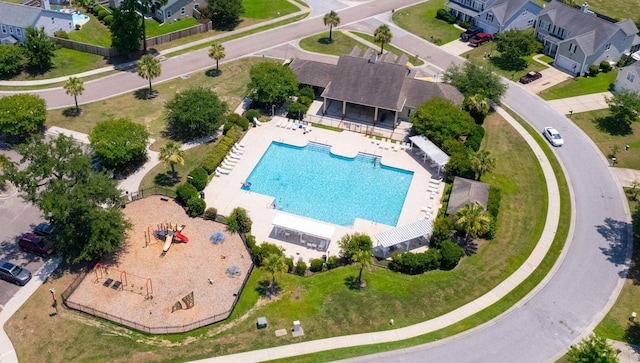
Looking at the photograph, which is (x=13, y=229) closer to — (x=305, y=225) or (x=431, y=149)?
(x=305, y=225)

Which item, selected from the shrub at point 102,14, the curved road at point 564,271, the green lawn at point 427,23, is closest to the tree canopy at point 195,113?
the curved road at point 564,271

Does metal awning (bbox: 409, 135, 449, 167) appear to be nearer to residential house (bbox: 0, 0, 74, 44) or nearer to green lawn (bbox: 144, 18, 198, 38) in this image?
green lawn (bbox: 144, 18, 198, 38)

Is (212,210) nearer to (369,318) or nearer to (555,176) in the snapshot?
(369,318)

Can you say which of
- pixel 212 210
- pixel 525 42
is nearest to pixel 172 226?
pixel 212 210

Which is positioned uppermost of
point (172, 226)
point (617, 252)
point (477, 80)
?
point (477, 80)

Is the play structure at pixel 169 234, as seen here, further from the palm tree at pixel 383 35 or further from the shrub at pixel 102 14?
the shrub at pixel 102 14

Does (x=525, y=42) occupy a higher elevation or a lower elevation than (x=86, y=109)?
higher

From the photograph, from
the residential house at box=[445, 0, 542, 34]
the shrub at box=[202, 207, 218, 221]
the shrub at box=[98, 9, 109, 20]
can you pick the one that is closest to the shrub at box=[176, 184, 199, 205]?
the shrub at box=[202, 207, 218, 221]
